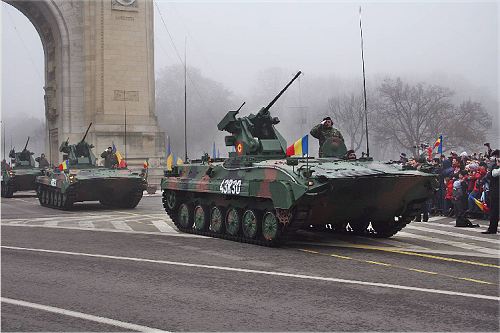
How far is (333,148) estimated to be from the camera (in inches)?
597

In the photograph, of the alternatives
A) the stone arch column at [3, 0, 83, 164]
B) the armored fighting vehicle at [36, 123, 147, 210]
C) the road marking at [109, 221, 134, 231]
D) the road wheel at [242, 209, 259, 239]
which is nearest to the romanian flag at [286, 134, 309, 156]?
the road wheel at [242, 209, 259, 239]

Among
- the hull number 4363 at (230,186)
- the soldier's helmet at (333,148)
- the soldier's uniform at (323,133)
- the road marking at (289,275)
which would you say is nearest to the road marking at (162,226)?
the hull number 4363 at (230,186)

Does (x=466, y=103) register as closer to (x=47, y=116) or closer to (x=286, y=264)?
(x=47, y=116)

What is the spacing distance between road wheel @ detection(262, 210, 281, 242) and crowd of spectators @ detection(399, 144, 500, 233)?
3.88 meters

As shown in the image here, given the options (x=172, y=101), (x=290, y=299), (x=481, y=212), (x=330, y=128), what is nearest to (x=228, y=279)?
(x=290, y=299)

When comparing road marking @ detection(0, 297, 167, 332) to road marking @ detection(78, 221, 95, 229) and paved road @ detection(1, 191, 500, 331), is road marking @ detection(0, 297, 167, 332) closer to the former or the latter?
paved road @ detection(1, 191, 500, 331)

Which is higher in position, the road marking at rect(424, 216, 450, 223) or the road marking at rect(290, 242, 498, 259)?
the road marking at rect(290, 242, 498, 259)

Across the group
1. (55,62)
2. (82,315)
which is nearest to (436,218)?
(82,315)

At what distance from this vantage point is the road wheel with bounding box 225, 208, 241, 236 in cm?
1480

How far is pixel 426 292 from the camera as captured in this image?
864 cm

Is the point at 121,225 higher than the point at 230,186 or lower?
lower

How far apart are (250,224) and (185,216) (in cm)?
322

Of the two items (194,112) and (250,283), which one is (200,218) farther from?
(194,112)

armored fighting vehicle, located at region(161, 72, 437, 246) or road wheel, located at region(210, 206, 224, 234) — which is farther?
road wheel, located at region(210, 206, 224, 234)
